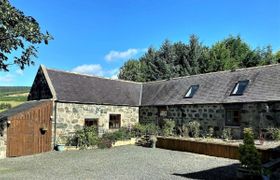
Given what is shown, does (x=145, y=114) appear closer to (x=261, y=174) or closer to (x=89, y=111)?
(x=89, y=111)

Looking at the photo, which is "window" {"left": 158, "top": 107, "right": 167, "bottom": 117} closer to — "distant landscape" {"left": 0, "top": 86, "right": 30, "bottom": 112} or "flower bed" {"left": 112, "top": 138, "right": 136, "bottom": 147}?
"flower bed" {"left": 112, "top": 138, "right": 136, "bottom": 147}

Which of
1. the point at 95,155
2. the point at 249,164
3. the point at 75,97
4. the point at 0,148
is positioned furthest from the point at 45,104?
the point at 249,164

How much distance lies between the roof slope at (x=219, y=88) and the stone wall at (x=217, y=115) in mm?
426

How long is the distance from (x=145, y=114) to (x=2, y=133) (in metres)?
11.7

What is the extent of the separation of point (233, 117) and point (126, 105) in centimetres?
884

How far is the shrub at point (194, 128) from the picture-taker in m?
19.4

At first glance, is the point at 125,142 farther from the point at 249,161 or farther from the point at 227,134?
the point at 249,161

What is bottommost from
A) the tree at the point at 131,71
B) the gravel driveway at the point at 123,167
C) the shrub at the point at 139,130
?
the gravel driveway at the point at 123,167

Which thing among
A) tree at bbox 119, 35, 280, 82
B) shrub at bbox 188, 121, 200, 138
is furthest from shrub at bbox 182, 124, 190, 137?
tree at bbox 119, 35, 280, 82

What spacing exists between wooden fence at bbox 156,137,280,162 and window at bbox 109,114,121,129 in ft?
16.1

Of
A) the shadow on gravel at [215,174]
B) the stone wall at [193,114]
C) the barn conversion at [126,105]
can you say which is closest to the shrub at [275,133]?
the barn conversion at [126,105]

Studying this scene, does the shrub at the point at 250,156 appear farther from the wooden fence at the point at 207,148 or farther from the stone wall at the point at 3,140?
the stone wall at the point at 3,140

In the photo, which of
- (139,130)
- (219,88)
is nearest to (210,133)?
(219,88)

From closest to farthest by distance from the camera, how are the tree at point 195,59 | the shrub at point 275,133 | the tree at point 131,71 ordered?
the shrub at point 275,133 → the tree at point 195,59 → the tree at point 131,71
